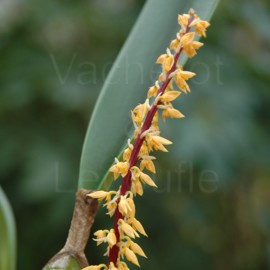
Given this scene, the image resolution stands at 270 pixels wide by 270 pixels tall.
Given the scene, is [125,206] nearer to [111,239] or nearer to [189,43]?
[111,239]

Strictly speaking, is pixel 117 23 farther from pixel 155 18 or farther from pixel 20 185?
pixel 155 18

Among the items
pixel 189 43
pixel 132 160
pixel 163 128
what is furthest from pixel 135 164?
pixel 163 128

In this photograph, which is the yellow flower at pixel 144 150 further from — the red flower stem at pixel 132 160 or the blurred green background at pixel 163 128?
the blurred green background at pixel 163 128

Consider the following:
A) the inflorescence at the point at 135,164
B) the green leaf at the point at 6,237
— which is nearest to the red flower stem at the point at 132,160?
the inflorescence at the point at 135,164

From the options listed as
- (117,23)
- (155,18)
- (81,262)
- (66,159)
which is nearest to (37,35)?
(117,23)

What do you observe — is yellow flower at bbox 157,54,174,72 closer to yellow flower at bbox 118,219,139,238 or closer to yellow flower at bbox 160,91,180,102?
yellow flower at bbox 160,91,180,102

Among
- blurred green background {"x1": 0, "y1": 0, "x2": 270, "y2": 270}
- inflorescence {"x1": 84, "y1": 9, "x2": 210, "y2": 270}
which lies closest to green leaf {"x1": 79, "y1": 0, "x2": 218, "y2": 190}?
inflorescence {"x1": 84, "y1": 9, "x2": 210, "y2": 270}

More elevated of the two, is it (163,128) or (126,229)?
(163,128)

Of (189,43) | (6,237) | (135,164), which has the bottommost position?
(6,237)

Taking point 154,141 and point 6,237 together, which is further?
point 6,237
